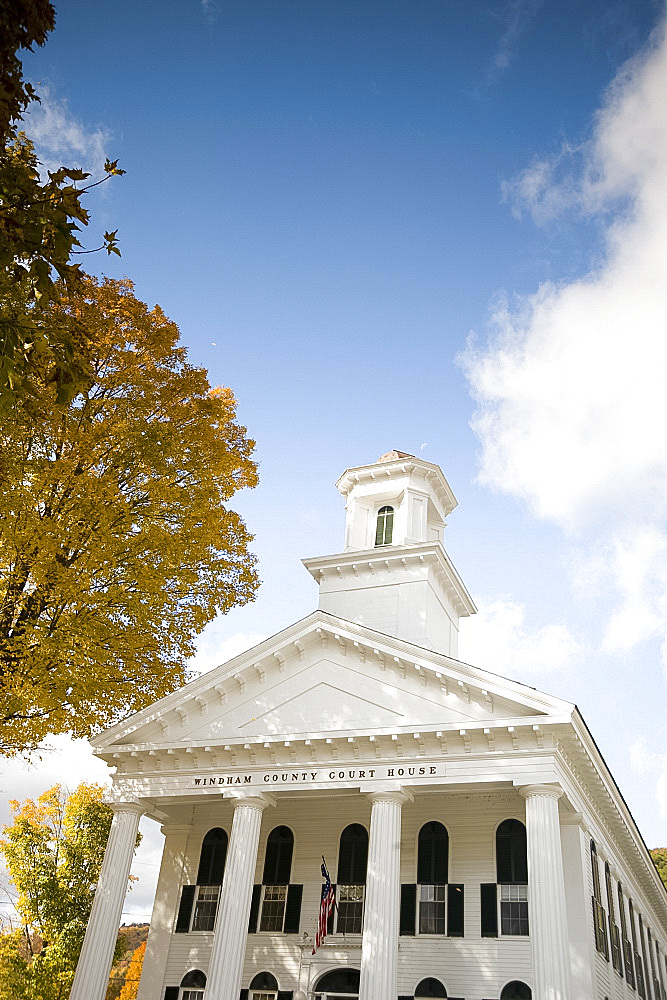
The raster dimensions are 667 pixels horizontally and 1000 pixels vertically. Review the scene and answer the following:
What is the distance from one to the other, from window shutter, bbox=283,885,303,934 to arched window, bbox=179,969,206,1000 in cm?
257

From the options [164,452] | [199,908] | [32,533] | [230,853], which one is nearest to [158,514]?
[164,452]

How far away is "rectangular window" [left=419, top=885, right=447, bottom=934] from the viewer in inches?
752

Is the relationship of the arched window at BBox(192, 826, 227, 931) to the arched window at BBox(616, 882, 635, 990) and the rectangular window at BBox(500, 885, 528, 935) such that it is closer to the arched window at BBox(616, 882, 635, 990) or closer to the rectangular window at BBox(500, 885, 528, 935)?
the rectangular window at BBox(500, 885, 528, 935)

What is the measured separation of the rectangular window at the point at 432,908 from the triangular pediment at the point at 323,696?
4.31 m

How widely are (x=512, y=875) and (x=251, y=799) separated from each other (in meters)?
6.36

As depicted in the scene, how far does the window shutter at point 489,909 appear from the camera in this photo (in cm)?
1855

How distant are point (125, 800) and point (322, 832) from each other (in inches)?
204

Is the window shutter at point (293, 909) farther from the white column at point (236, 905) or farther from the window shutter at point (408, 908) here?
the window shutter at point (408, 908)

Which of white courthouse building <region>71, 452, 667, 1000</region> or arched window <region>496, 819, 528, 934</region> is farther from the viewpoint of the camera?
arched window <region>496, 819, 528, 934</region>

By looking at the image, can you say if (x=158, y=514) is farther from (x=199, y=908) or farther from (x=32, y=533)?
(x=199, y=908)

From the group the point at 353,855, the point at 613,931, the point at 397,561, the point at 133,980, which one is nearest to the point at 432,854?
the point at 353,855

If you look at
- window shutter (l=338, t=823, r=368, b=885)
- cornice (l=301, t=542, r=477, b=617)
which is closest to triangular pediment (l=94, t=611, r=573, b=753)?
window shutter (l=338, t=823, r=368, b=885)

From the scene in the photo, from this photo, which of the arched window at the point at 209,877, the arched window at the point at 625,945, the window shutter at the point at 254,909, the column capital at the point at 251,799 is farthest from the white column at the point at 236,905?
the arched window at the point at 625,945

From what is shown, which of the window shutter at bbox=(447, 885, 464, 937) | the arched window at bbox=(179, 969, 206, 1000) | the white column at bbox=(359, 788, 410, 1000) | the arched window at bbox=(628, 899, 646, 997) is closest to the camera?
the white column at bbox=(359, 788, 410, 1000)
